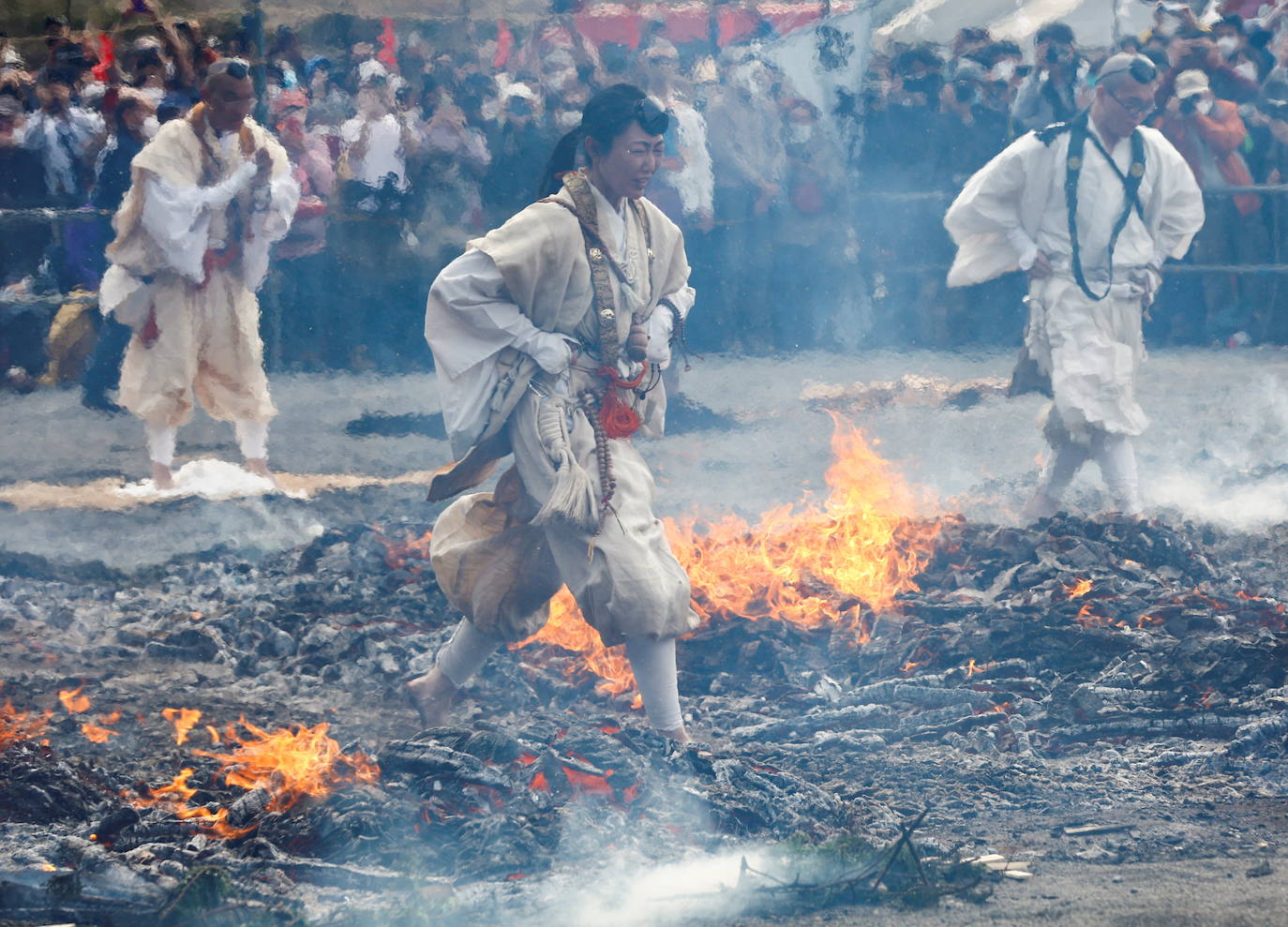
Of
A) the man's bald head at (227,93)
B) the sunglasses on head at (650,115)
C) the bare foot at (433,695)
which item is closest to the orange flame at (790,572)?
the bare foot at (433,695)

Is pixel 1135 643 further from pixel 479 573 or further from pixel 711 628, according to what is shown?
pixel 479 573

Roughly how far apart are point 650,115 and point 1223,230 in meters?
7.48

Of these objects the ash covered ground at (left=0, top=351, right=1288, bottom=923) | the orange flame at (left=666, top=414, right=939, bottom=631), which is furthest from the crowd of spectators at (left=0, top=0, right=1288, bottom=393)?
the orange flame at (left=666, top=414, right=939, bottom=631)

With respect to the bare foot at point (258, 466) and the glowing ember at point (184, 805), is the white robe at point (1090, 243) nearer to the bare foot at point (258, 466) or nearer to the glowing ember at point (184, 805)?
the bare foot at point (258, 466)

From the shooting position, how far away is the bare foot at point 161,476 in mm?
7965

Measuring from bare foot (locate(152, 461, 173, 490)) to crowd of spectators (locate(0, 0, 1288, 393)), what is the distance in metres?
1.96

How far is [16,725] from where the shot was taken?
15.8 ft

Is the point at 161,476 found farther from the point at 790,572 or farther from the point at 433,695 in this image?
the point at 790,572

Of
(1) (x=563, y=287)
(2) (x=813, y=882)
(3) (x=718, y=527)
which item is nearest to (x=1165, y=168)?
(3) (x=718, y=527)

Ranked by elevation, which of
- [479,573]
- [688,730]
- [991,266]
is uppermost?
[991,266]

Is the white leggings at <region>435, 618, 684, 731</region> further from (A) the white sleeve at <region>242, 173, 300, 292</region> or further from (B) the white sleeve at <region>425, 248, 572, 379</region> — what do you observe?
(A) the white sleeve at <region>242, 173, 300, 292</region>

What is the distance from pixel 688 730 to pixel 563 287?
63.6 inches

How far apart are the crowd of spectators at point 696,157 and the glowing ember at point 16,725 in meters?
5.09

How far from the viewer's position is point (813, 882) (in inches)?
148
